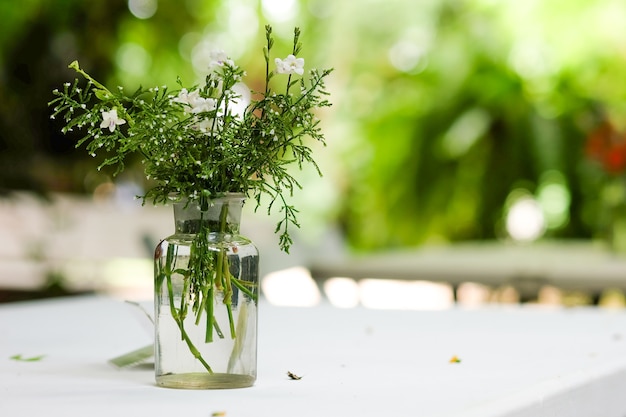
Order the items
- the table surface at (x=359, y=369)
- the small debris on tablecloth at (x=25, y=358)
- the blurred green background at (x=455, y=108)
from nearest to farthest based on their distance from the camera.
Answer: the table surface at (x=359, y=369) → the small debris on tablecloth at (x=25, y=358) → the blurred green background at (x=455, y=108)

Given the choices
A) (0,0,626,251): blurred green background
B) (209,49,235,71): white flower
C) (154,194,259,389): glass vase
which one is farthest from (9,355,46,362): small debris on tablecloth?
(0,0,626,251): blurred green background

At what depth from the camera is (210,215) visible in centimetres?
65

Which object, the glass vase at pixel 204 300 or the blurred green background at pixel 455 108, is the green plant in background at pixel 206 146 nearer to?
the glass vase at pixel 204 300

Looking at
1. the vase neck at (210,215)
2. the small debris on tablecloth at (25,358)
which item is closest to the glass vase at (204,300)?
A: the vase neck at (210,215)

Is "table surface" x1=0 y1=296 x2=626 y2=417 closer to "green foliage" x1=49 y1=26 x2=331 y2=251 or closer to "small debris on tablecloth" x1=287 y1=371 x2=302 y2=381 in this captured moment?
"small debris on tablecloth" x1=287 y1=371 x2=302 y2=381

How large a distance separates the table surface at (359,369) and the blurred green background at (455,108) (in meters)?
2.58

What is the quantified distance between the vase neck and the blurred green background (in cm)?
302

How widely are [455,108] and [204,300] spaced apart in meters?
3.93

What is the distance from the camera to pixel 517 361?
84cm

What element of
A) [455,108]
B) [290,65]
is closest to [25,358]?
[290,65]

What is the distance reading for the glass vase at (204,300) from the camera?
646 millimetres

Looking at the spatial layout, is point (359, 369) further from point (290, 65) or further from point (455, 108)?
point (455, 108)

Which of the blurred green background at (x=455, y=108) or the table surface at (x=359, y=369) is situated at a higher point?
the blurred green background at (x=455, y=108)

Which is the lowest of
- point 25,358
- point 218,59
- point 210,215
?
point 25,358
